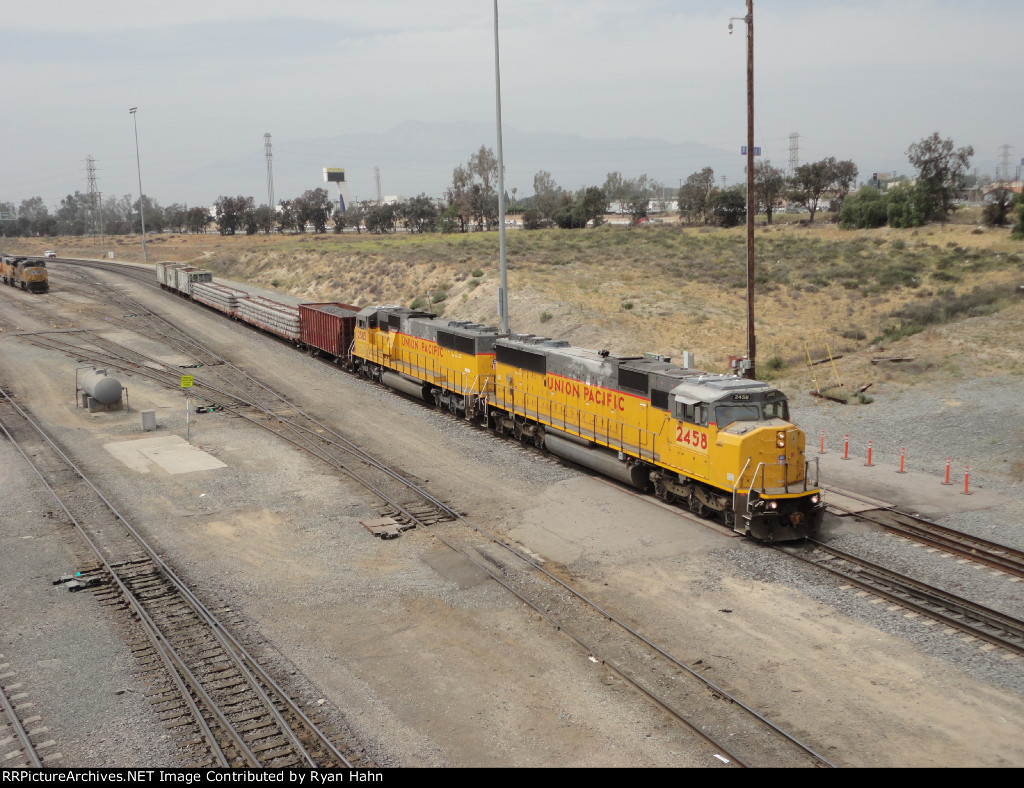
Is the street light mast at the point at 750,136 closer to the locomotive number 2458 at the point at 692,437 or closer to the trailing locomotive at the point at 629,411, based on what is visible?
the trailing locomotive at the point at 629,411

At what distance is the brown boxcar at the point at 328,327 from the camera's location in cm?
3916

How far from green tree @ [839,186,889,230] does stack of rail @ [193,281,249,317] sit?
199 feet

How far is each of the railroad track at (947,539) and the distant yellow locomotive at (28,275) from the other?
218ft

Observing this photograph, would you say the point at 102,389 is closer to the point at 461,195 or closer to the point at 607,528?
the point at 607,528

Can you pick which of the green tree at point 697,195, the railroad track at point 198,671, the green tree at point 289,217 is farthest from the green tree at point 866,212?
the green tree at point 289,217

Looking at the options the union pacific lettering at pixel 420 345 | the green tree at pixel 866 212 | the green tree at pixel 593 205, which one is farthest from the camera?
the green tree at pixel 593 205

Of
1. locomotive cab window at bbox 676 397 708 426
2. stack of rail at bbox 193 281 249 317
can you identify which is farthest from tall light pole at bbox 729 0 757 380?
stack of rail at bbox 193 281 249 317

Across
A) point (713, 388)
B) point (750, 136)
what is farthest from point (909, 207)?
point (713, 388)

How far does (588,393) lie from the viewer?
23.6m

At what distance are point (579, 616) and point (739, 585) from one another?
3.52 meters

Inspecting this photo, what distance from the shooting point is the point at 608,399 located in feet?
74.6

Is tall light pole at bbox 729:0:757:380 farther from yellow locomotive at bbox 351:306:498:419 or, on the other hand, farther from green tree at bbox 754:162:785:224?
green tree at bbox 754:162:785:224
